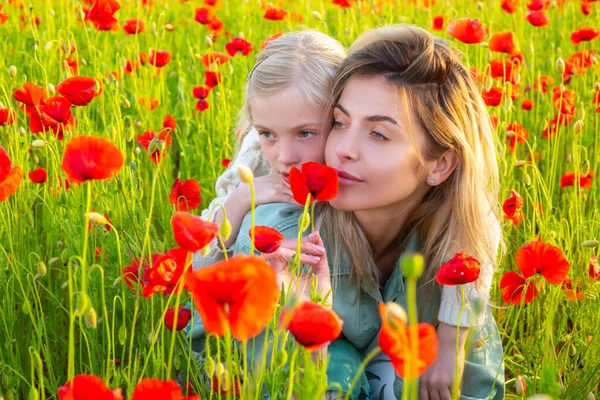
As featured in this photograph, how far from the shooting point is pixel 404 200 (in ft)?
7.19

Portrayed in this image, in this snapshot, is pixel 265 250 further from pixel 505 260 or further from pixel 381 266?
pixel 505 260

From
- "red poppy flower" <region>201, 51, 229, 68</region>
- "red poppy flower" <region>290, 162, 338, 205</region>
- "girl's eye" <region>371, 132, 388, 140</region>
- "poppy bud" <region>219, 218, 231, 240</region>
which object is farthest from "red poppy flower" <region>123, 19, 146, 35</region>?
"poppy bud" <region>219, 218, 231, 240</region>

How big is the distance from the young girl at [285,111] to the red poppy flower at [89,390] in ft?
2.93

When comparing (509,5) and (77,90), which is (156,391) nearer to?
(77,90)

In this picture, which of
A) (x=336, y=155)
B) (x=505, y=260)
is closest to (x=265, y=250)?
(x=336, y=155)

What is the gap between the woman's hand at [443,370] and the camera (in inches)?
81.1

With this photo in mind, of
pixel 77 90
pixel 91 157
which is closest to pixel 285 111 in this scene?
pixel 77 90

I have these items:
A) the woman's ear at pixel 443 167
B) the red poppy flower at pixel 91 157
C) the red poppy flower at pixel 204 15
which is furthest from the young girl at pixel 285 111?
the red poppy flower at pixel 204 15

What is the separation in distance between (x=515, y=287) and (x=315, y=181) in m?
0.64

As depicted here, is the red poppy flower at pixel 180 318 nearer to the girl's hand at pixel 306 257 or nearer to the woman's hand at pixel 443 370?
A: the girl's hand at pixel 306 257

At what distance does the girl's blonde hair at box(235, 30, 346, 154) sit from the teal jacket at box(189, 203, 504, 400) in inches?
11.7

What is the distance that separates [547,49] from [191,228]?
3369 millimetres

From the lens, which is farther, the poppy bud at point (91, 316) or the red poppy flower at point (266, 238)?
the red poppy flower at point (266, 238)

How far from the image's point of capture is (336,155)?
77.6 inches
